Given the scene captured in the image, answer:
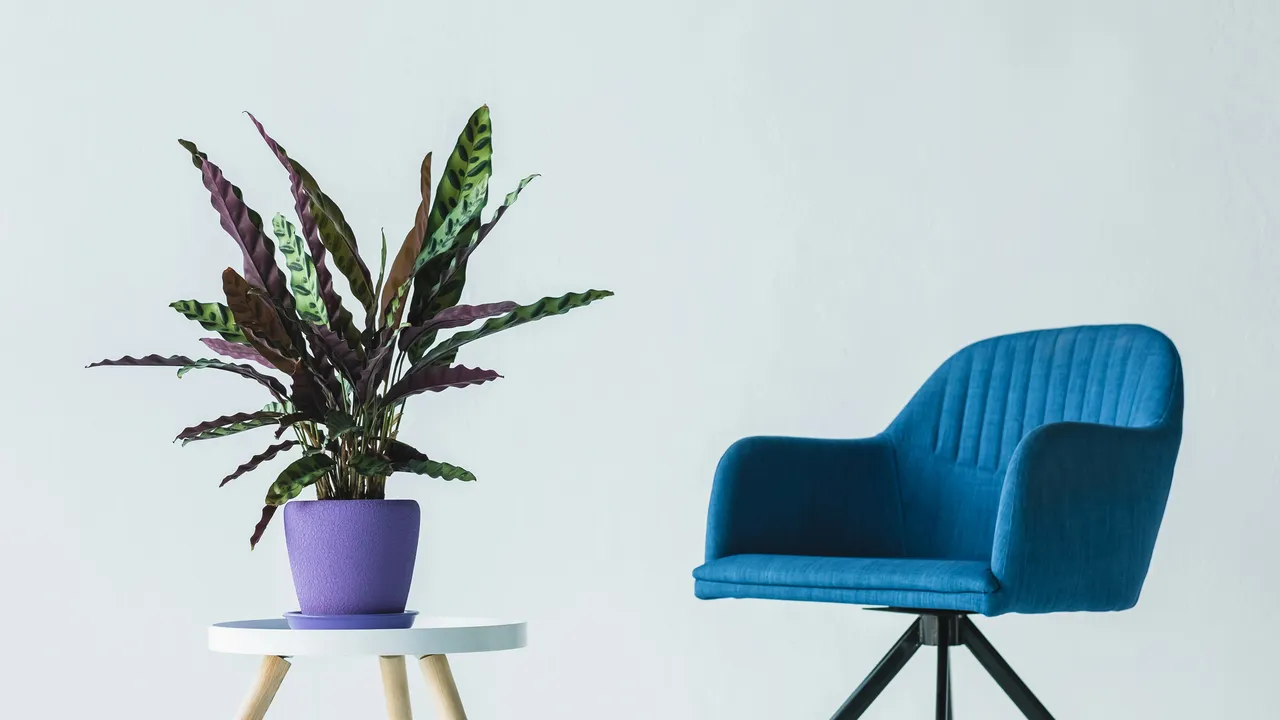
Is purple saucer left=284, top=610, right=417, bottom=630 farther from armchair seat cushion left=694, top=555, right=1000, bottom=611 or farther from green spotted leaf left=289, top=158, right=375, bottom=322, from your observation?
armchair seat cushion left=694, top=555, right=1000, bottom=611

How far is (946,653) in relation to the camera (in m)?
2.16

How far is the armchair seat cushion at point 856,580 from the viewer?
188 centimetres

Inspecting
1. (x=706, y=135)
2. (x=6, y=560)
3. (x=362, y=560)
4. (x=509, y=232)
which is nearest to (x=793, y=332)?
(x=706, y=135)

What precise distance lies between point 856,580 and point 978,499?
0.49 metres

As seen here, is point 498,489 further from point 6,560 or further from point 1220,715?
point 1220,715

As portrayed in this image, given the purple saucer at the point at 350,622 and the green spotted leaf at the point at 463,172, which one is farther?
the green spotted leaf at the point at 463,172

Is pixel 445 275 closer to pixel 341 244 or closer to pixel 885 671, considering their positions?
pixel 341 244

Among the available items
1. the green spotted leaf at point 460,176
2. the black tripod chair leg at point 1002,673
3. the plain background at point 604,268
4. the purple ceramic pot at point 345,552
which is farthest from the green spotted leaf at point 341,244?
the plain background at point 604,268

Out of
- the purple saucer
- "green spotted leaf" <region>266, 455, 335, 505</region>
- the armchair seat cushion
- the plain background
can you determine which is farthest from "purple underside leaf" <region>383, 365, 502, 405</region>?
the plain background

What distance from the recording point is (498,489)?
311cm

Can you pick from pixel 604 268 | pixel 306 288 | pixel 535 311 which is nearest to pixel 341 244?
pixel 306 288

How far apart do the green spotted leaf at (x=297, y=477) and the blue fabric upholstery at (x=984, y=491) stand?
648mm

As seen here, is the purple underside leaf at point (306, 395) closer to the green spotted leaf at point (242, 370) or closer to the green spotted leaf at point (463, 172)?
the green spotted leaf at point (242, 370)

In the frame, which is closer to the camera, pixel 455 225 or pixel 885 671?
pixel 455 225
